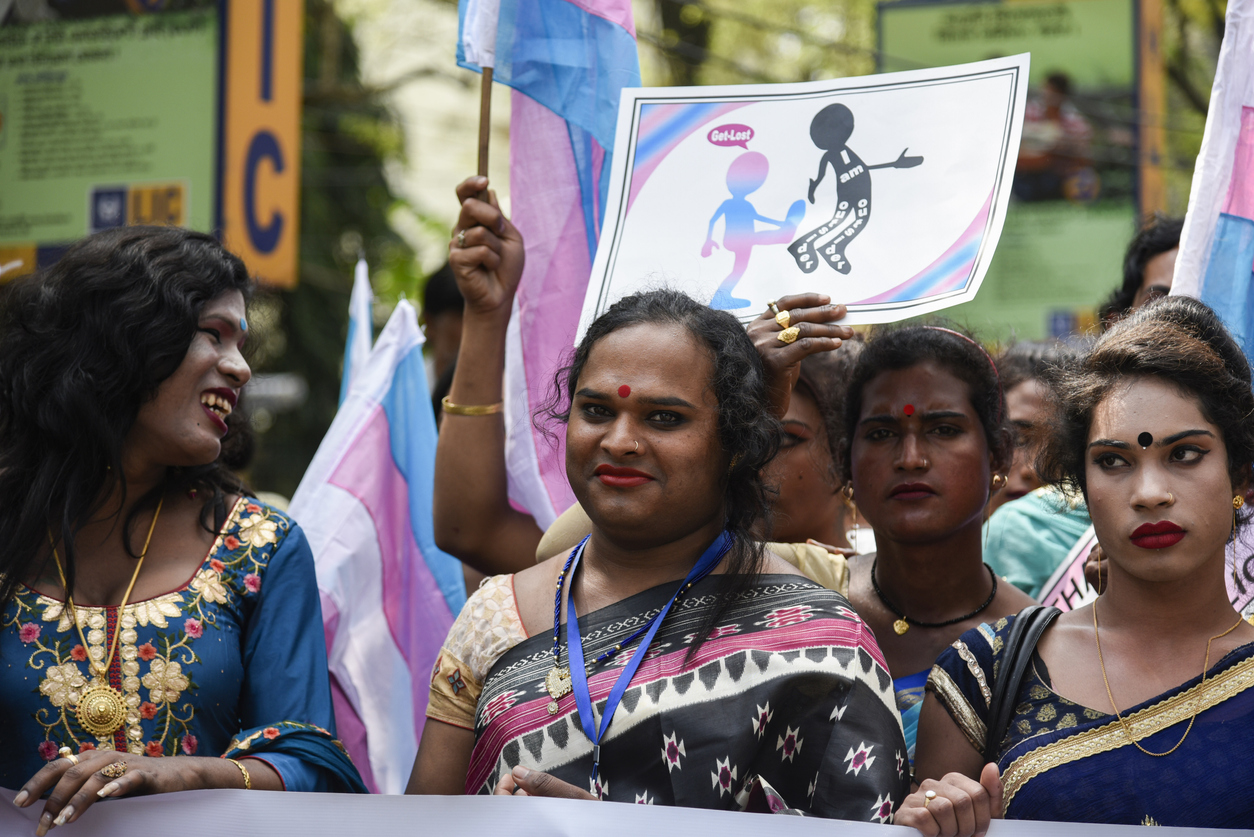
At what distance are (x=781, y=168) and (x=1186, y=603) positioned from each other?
133 centimetres

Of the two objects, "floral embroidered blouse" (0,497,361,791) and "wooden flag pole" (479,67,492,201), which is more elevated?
"wooden flag pole" (479,67,492,201)

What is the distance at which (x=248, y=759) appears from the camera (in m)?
2.47

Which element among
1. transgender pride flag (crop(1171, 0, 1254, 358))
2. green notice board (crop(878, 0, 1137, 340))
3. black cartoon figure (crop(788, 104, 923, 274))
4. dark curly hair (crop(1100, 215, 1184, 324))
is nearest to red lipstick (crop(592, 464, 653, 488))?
black cartoon figure (crop(788, 104, 923, 274))

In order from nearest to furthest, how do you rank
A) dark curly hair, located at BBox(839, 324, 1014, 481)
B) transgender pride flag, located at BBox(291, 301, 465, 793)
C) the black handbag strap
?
1. the black handbag strap
2. dark curly hair, located at BBox(839, 324, 1014, 481)
3. transgender pride flag, located at BBox(291, 301, 465, 793)

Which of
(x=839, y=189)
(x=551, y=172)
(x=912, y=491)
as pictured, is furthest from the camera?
(x=551, y=172)

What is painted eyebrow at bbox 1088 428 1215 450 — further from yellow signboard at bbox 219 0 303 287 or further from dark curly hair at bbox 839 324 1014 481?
yellow signboard at bbox 219 0 303 287

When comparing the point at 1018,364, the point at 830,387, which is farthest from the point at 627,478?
the point at 1018,364

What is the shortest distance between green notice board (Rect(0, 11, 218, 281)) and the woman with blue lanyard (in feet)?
14.0

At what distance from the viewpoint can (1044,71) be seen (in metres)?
9.69

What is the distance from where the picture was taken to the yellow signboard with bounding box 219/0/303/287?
630 cm

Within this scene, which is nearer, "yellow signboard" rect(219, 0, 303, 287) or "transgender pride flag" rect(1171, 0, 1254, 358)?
"transgender pride flag" rect(1171, 0, 1254, 358)

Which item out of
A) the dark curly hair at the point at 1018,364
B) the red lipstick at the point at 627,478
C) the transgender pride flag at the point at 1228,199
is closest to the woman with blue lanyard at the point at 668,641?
the red lipstick at the point at 627,478

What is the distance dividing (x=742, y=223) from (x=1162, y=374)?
1.03 metres

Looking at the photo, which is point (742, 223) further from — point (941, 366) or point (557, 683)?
point (557, 683)
